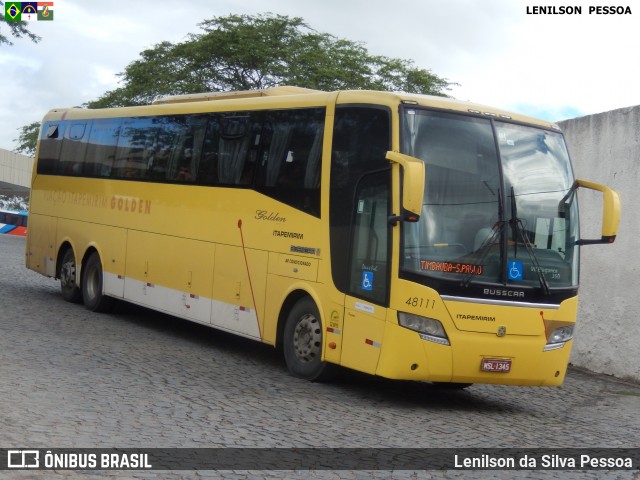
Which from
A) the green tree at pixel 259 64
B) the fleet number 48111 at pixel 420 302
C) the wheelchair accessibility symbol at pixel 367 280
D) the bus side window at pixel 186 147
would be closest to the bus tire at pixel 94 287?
the bus side window at pixel 186 147

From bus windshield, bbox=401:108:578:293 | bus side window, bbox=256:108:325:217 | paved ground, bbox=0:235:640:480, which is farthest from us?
bus side window, bbox=256:108:325:217

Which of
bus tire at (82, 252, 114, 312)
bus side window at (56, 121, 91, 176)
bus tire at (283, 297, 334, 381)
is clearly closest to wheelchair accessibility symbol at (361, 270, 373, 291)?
bus tire at (283, 297, 334, 381)

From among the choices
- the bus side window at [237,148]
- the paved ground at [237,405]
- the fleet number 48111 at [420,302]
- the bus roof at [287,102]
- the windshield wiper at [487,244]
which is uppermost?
the bus roof at [287,102]

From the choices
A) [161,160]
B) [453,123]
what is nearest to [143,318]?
[161,160]

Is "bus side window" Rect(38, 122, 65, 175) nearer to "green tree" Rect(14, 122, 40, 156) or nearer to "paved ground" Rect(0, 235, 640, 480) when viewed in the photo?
"paved ground" Rect(0, 235, 640, 480)

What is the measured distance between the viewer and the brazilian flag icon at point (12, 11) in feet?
104

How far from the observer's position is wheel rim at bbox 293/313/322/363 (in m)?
11.7

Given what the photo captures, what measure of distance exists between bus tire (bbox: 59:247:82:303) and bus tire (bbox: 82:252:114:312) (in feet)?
1.29

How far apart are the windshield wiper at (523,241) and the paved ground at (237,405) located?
4.67 ft

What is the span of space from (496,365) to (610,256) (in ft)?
18.7

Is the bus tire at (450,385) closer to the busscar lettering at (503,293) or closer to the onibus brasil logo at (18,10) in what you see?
the busscar lettering at (503,293)

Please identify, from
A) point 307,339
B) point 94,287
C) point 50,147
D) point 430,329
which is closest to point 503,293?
point 430,329

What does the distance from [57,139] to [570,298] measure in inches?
461

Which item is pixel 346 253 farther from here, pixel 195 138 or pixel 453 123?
pixel 195 138
